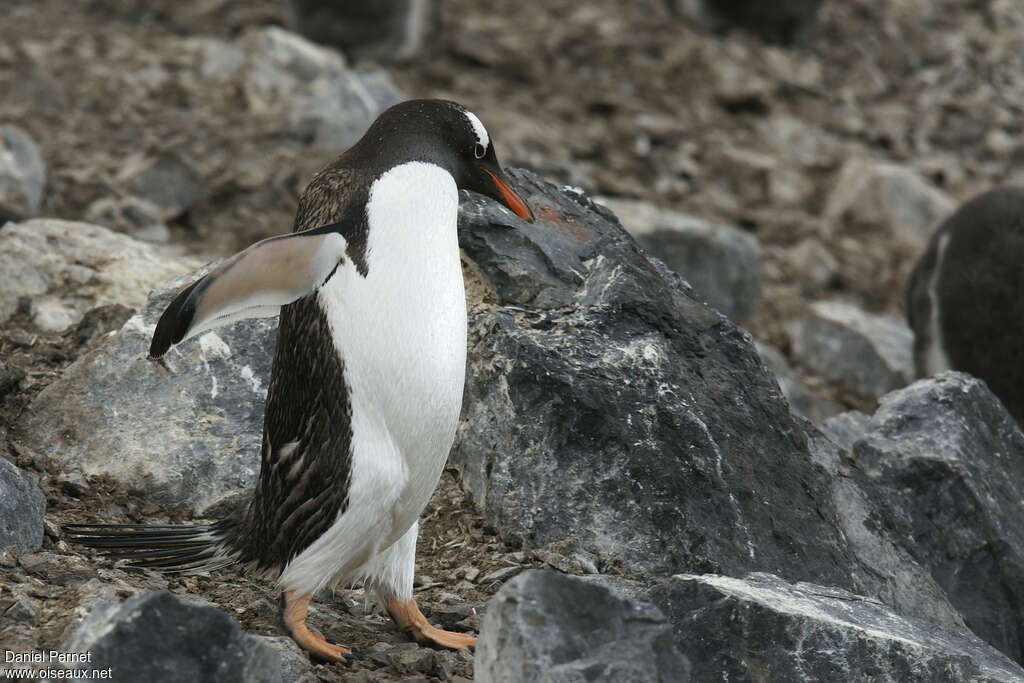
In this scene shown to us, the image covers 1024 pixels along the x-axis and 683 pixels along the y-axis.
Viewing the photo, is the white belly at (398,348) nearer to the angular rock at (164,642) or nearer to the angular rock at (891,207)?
the angular rock at (164,642)

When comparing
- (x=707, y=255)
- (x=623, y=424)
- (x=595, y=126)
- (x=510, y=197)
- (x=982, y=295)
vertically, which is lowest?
(x=595, y=126)

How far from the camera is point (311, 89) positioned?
6.79 metres

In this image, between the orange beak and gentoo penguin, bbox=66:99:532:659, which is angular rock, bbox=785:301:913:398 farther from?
gentoo penguin, bbox=66:99:532:659

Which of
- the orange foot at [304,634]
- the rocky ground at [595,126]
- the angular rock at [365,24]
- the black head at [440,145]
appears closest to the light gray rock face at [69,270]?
the rocky ground at [595,126]

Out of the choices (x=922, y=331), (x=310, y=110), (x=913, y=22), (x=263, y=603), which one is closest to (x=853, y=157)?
(x=913, y=22)

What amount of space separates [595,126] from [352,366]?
5165 mm

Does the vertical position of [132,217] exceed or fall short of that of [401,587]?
it falls short

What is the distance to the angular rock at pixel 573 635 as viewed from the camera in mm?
2176

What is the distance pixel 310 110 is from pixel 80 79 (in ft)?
4.88

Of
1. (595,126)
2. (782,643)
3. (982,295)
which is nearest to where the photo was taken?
(782,643)

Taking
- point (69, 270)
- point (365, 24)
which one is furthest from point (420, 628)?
point (365, 24)

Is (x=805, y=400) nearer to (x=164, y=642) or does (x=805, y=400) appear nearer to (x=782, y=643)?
(x=782, y=643)

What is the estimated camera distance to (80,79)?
282 inches

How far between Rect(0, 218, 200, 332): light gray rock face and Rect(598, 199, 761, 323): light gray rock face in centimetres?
229
